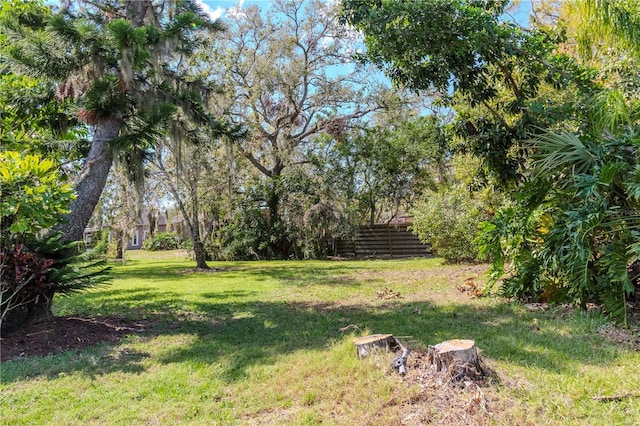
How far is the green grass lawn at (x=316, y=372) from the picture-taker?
2.68 meters

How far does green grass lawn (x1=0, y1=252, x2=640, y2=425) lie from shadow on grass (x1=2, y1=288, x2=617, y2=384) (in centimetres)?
2

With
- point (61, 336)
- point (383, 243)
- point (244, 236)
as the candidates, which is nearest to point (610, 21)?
point (61, 336)

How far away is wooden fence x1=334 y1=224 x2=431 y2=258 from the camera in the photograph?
16.3 meters

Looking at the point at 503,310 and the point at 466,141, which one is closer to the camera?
the point at 503,310

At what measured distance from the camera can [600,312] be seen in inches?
181

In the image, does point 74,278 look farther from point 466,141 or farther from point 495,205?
point 495,205

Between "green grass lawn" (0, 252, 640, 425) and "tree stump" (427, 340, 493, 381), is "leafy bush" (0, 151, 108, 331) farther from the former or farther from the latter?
"tree stump" (427, 340, 493, 381)

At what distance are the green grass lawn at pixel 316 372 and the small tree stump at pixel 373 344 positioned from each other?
122 millimetres

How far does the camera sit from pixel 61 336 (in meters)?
4.67

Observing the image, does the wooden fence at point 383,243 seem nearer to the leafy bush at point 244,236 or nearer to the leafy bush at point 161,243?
the leafy bush at point 244,236

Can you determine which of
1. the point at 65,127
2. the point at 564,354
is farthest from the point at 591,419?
the point at 65,127

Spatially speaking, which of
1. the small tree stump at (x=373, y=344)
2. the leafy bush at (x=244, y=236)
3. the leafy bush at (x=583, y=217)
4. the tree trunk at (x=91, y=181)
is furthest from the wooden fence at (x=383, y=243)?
the small tree stump at (x=373, y=344)

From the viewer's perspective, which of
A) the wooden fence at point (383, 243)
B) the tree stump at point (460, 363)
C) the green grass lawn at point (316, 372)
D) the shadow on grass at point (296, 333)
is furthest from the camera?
the wooden fence at point (383, 243)

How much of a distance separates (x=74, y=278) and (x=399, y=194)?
1410cm
